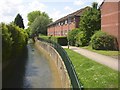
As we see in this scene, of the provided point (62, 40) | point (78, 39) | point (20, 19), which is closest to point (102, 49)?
point (78, 39)

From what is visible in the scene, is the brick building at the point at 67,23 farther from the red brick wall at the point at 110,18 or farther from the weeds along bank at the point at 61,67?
the weeds along bank at the point at 61,67

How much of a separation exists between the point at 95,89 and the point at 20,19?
87806mm

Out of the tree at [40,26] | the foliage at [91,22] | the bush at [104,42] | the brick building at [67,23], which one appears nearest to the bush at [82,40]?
the foliage at [91,22]

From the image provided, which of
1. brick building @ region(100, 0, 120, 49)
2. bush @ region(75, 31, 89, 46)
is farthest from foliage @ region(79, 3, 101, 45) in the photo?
brick building @ region(100, 0, 120, 49)

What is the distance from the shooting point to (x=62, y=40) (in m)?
45.3

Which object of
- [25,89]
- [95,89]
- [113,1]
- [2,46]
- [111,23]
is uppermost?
[113,1]

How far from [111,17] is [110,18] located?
327 mm

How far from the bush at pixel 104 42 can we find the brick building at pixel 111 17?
71cm

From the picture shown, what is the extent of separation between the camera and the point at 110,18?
93.8 ft

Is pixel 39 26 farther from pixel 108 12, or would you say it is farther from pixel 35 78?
pixel 35 78

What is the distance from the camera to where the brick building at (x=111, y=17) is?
2648cm

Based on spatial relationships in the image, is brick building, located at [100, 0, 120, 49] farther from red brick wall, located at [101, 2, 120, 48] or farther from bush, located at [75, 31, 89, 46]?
bush, located at [75, 31, 89, 46]

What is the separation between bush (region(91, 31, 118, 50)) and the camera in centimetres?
2762

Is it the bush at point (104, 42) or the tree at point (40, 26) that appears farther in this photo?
the tree at point (40, 26)
